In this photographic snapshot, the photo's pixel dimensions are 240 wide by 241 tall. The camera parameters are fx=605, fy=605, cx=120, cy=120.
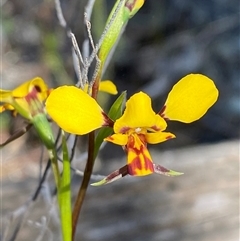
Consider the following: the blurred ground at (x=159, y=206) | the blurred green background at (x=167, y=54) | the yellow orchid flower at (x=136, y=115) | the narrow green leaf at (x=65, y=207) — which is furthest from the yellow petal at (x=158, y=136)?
the blurred green background at (x=167, y=54)

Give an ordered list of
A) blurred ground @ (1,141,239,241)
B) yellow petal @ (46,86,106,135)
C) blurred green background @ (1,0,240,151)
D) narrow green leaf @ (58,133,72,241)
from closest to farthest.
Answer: yellow petal @ (46,86,106,135), narrow green leaf @ (58,133,72,241), blurred ground @ (1,141,239,241), blurred green background @ (1,0,240,151)

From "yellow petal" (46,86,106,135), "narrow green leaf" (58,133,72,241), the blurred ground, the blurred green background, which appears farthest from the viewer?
the blurred green background

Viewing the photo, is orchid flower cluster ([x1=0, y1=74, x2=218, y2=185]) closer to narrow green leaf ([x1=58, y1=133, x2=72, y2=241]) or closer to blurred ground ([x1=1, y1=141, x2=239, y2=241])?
narrow green leaf ([x1=58, y1=133, x2=72, y2=241])

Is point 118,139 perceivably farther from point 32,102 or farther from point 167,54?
point 167,54

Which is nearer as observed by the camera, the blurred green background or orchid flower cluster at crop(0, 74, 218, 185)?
orchid flower cluster at crop(0, 74, 218, 185)

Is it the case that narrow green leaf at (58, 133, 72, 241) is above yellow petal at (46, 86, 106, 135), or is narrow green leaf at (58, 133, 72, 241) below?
below

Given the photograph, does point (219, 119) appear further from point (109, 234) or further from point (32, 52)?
point (109, 234)

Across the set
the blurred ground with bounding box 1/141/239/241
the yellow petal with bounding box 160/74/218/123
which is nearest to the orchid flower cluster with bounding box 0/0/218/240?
the yellow petal with bounding box 160/74/218/123
